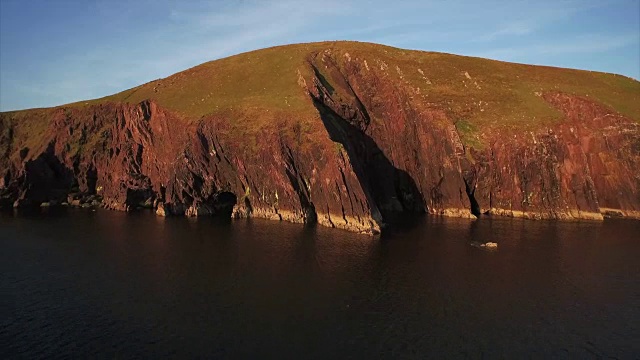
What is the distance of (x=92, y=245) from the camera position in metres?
75.8

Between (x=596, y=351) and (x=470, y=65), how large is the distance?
10833 cm

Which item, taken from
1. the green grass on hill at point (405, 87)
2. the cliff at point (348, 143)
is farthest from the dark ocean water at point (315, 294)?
the green grass on hill at point (405, 87)

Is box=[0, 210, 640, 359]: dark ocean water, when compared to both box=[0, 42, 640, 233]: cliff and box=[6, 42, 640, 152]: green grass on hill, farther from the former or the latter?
box=[6, 42, 640, 152]: green grass on hill

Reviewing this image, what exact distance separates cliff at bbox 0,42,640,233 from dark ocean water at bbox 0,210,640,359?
18.4m

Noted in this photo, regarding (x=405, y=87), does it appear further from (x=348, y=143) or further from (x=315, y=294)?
(x=315, y=294)

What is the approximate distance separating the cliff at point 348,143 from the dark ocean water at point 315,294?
18402 mm

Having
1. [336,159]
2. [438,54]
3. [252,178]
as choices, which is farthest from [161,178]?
[438,54]

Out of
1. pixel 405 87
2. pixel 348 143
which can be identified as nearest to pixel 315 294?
pixel 348 143

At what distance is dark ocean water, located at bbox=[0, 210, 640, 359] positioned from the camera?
4269 cm

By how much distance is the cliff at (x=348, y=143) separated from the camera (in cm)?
10300

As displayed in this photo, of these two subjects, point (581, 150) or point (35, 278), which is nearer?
point (35, 278)

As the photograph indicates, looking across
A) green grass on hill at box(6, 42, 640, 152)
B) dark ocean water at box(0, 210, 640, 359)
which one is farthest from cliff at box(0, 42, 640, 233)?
dark ocean water at box(0, 210, 640, 359)

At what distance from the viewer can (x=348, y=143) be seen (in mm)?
108625

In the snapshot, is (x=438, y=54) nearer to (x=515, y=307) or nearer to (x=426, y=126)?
(x=426, y=126)
